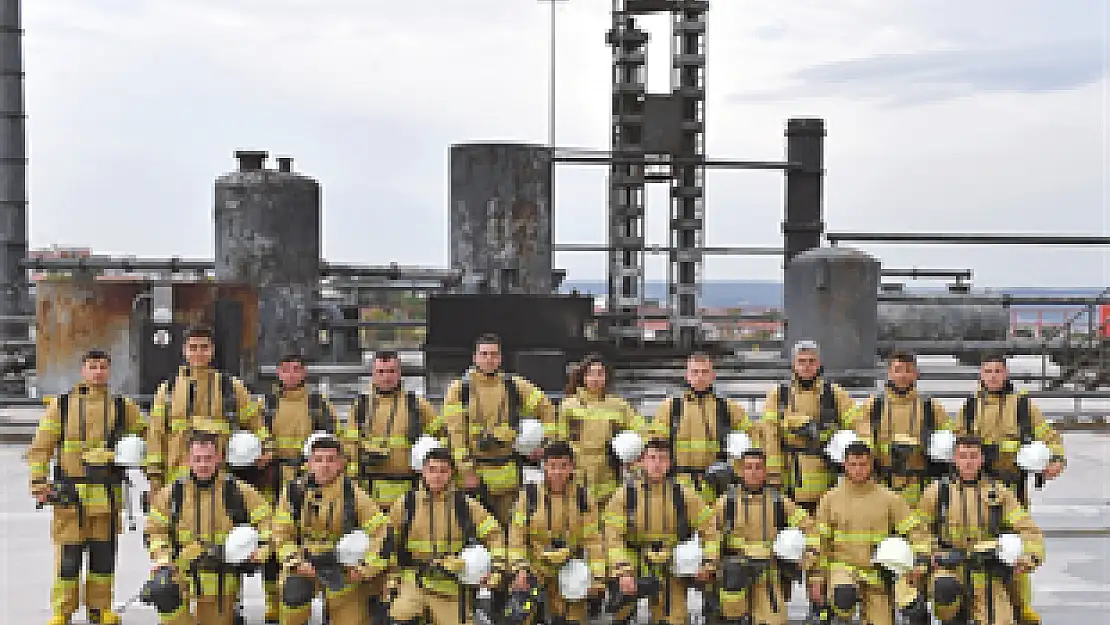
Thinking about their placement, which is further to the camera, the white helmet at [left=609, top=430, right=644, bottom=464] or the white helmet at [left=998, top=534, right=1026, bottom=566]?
the white helmet at [left=609, top=430, right=644, bottom=464]

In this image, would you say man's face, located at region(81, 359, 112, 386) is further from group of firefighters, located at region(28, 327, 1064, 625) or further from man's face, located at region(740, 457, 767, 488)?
man's face, located at region(740, 457, 767, 488)

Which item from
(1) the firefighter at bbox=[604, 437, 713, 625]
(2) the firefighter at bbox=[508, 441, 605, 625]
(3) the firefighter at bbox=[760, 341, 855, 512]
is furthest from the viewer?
(3) the firefighter at bbox=[760, 341, 855, 512]

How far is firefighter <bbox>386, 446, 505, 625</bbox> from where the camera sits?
23.4 feet

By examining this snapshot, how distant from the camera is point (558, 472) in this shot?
24.0 ft

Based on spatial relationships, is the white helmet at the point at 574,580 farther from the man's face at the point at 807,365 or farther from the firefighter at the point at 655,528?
the man's face at the point at 807,365

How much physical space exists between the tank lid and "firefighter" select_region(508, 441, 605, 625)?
41.7 ft

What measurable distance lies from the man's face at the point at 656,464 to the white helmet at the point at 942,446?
75.2 inches

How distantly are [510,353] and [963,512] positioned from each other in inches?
311

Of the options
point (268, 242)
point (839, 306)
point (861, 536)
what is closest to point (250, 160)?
point (268, 242)

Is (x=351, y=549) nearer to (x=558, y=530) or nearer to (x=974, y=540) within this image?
(x=558, y=530)

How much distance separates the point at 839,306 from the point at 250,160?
30.2ft

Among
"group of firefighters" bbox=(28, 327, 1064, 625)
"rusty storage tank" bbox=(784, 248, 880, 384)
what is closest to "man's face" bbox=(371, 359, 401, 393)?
"group of firefighters" bbox=(28, 327, 1064, 625)

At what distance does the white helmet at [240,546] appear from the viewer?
22.9ft

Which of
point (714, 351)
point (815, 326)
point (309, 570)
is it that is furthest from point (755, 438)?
point (714, 351)
